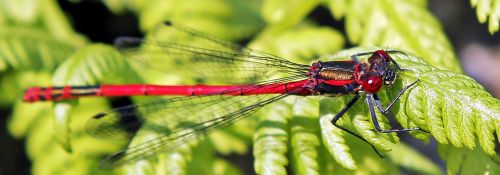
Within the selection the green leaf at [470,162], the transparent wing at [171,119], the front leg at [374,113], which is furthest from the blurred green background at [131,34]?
the green leaf at [470,162]

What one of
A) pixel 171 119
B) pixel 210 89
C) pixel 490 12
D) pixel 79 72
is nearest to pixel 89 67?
pixel 79 72

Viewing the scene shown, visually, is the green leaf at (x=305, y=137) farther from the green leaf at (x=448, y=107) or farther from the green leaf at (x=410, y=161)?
the green leaf at (x=410, y=161)

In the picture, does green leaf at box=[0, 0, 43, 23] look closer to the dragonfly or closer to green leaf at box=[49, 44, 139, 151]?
the dragonfly

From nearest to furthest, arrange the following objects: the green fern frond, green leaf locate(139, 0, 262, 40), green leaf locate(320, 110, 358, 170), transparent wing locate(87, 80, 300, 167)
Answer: green leaf locate(320, 110, 358, 170), the green fern frond, transparent wing locate(87, 80, 300, 167), green leaf locate(139, 0, 262, 40)

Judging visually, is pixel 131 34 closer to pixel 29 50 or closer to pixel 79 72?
pixel 29 50

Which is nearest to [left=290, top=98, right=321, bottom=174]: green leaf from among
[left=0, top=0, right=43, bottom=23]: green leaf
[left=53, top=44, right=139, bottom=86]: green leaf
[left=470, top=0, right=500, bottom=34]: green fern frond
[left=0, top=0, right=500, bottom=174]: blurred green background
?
[left=0, top=0, right=500, bottom=174]: blurred green background

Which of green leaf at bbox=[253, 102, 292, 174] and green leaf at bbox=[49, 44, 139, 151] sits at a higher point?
green leaf at bbox=[49, 44, 139, 151]
